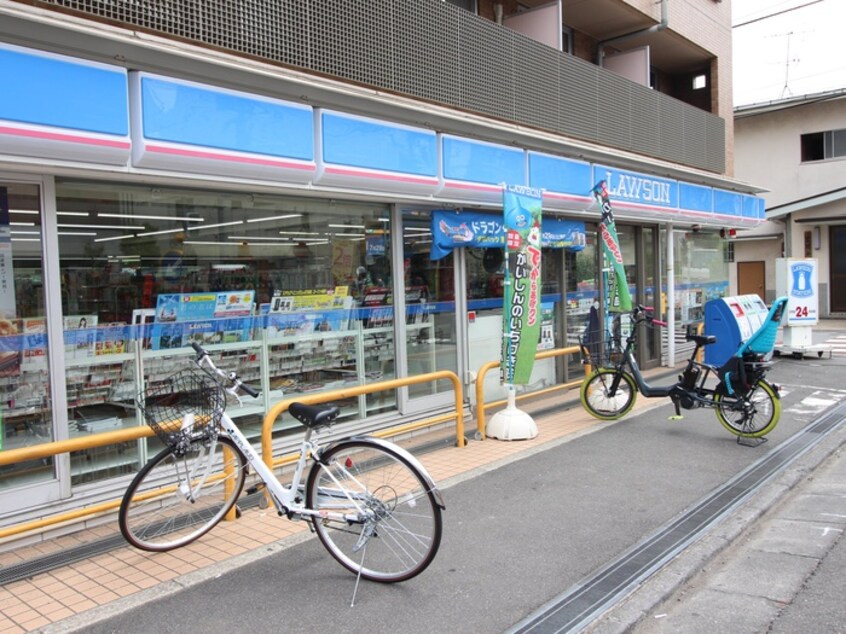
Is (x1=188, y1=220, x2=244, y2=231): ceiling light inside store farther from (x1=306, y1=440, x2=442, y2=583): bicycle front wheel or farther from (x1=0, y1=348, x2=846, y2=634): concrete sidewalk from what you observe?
(x1=306, y1=440, x2=442, y2=583): bicycle front wheel

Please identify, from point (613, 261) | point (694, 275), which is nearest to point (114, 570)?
point (613, 261)

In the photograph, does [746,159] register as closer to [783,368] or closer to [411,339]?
[783,368]

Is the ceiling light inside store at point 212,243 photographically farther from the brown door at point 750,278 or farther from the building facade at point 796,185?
the brown door at point 750,278

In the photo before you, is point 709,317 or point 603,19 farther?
point 603,19

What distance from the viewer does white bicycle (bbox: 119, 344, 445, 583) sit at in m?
3.97

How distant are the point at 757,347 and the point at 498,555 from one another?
4.27m

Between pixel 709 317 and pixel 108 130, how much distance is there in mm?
9125

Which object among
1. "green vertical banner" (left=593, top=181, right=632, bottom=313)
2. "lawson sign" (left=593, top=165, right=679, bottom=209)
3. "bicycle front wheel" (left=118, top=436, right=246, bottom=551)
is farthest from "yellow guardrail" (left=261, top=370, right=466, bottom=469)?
"lawson sign" (left=593, top=165, right=679, bottom=209)

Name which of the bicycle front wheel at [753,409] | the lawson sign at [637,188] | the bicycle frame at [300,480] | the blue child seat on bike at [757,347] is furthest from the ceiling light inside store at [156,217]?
the lawson sign at [637,188]

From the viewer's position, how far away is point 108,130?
16.0ft

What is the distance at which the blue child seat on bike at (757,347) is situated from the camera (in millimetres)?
7156

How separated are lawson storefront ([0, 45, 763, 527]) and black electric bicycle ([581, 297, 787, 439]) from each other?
1683 millimetres

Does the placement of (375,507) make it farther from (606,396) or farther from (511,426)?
(606,396)

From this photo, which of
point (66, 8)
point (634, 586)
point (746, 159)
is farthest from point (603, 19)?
point (746, 159)
